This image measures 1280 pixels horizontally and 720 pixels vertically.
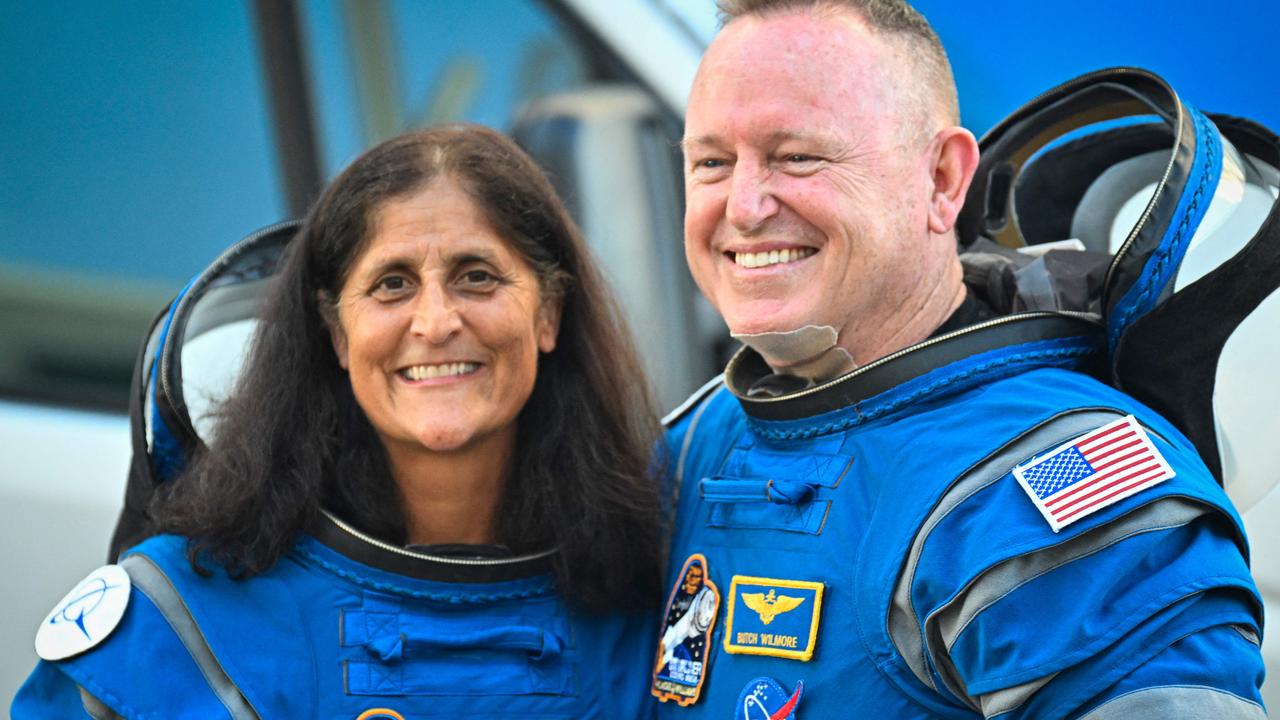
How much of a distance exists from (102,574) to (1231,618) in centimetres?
153

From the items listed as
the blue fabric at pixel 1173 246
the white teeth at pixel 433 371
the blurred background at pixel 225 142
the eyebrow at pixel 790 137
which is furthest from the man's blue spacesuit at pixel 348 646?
the blurred background at pixel 225 142

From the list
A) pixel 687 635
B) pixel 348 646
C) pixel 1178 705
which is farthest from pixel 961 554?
pixel 348 646

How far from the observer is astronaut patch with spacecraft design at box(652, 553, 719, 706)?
2170 mm

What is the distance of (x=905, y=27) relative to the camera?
2240 mm

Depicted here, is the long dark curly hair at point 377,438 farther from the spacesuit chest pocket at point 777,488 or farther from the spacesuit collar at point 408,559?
the spacesuit chest pocket at point 777,488

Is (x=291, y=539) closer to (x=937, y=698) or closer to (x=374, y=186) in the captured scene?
(x=374, y=186)

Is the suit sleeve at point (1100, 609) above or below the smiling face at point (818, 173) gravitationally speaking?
below

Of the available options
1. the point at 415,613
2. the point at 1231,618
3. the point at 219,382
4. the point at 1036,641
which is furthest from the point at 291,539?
the point at 1231,618

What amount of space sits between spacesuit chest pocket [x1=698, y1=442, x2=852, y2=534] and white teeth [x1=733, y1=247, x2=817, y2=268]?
10.7 inches

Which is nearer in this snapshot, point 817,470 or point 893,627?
point 893,627

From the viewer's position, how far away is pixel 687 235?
2312 mm

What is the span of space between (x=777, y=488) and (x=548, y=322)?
592mm

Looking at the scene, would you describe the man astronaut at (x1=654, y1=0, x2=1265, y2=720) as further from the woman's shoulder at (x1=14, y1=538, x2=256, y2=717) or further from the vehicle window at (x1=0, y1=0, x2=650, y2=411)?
the vehicle window at (x1=0, y1=0, x2=650, y2=411)

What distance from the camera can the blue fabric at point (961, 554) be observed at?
1.73 m
